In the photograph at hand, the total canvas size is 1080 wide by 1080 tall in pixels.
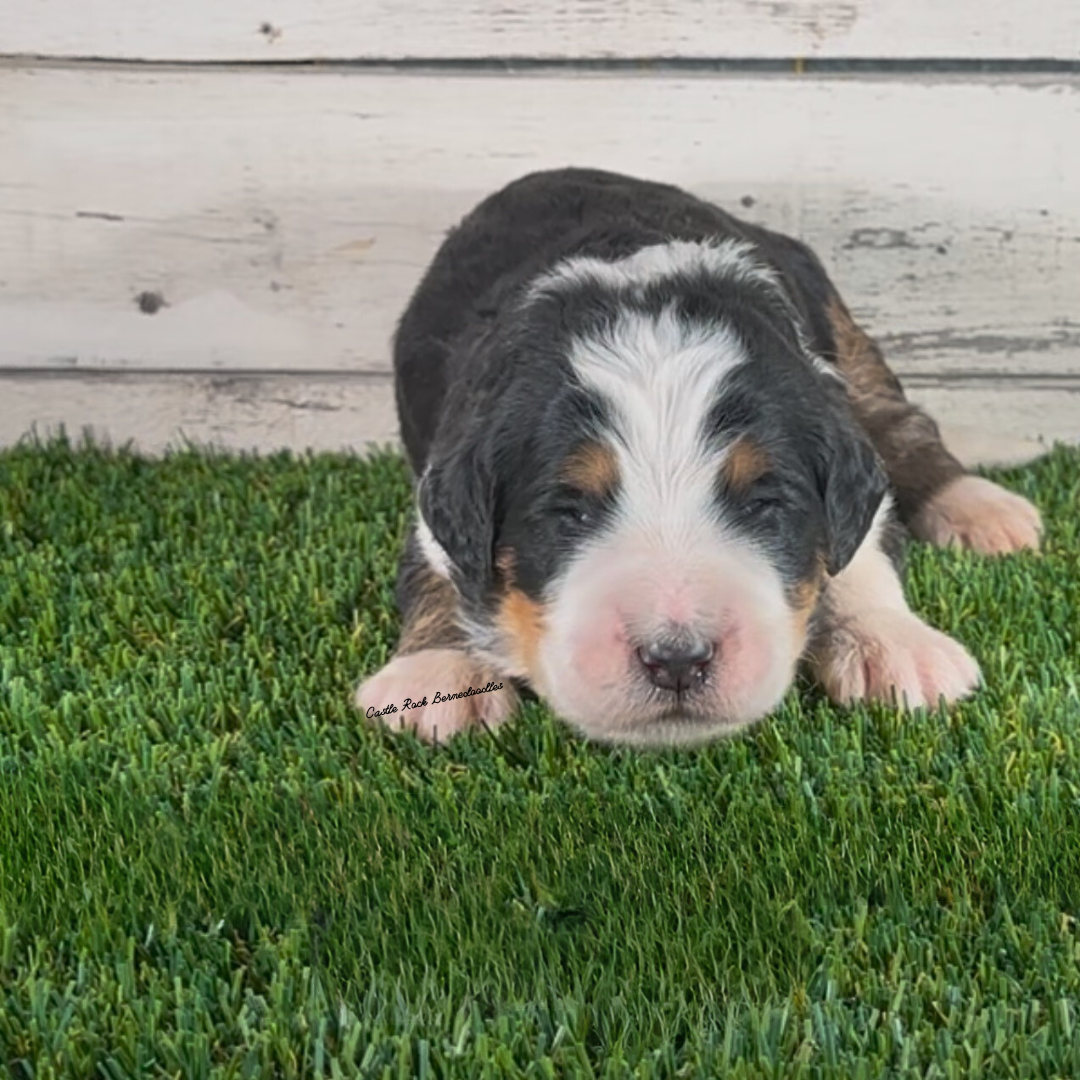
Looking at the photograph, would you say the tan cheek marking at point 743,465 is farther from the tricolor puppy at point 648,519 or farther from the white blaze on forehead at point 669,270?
the white blaze on forehead at point 669,270

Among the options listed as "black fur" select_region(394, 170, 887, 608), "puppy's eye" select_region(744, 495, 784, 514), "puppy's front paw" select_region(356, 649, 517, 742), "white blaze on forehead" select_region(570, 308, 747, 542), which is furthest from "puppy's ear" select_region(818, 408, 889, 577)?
"puppy's front paw" select_region(356, 649, 517, 742)

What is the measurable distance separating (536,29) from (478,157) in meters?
0.42

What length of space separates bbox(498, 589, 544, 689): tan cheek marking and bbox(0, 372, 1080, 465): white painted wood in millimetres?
2215

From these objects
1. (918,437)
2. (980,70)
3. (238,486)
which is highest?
(980,70)

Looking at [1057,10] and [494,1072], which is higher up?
[1057,10]

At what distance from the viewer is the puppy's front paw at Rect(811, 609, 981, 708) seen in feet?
9.44

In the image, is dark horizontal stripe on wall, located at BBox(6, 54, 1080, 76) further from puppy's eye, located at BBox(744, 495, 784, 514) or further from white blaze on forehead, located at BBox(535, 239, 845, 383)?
puppy's eye, located at BBox(744, 495, 784, 514)

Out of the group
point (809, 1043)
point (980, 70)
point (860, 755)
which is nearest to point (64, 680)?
point (860, 755)

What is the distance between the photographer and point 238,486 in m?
4.47

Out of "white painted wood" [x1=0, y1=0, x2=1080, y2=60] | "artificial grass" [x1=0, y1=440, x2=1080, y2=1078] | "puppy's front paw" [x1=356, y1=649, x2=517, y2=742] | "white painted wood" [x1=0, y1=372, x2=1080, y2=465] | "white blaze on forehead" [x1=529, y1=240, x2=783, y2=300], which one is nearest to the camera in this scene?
"artificial grass" [x1=0, y1=440, x2=1080, y2=1078]

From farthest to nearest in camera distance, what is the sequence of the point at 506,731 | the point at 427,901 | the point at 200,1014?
1. the point at 506,731
2. the point at 427,901
3. the point at 200,1014

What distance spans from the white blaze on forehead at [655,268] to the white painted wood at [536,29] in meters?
1.57

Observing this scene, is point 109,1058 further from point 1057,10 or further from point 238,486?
point 1057,10

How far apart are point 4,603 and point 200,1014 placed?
5.91 feet
